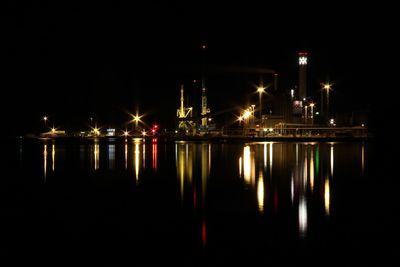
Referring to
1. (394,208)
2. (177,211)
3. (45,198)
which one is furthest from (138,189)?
(394,208)

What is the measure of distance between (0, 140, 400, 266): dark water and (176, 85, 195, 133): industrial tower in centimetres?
7097

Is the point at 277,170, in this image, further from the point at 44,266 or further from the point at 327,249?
the point at 44,266

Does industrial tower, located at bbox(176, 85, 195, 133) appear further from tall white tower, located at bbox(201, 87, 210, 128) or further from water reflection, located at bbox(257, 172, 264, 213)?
water reflection, located at bbox(257, 172, 264, 213)

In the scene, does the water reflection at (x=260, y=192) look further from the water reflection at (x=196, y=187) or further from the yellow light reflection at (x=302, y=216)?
the water reflection at (x=196, y=187)

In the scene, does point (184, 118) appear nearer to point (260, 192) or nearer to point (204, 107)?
point (204, 107)

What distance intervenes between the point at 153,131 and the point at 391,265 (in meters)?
76.3

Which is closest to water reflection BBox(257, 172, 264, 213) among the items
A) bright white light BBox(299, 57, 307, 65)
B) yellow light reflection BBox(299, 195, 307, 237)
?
yellow light reflection BBox(299, 195, 307, 237)

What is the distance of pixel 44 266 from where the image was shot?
5.07 meters

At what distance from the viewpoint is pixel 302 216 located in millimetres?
7324

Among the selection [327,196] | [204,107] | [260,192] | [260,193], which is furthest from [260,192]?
[204,107]

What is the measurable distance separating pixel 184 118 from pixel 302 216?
79769 mm

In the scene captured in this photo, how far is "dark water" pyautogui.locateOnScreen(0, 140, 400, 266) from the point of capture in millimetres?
5363

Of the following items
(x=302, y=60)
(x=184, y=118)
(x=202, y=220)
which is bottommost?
(x=202, y=220)

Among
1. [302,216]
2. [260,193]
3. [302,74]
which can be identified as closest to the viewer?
[302,216]
